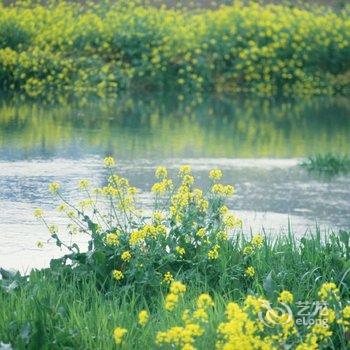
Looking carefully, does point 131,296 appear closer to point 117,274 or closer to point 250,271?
point 117,274

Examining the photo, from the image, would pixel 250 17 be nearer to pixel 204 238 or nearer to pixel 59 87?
pixel 59 87

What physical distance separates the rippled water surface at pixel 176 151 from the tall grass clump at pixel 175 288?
54.3 inches

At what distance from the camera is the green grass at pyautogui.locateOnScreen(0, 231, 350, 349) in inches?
217

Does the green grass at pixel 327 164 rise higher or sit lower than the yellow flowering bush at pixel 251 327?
lower

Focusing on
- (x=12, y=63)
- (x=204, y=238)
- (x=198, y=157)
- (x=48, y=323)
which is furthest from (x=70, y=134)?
(x=48, y=323)

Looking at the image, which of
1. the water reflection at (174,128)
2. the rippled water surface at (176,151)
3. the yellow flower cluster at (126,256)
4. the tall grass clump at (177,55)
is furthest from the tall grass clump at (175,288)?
the tall grass clump at (177,55)

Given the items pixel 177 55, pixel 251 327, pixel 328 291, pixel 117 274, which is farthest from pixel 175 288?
pixel 177 55

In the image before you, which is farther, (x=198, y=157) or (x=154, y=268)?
(x=198, y=157)

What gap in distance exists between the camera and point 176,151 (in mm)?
14289

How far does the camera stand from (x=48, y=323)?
5.68 meters

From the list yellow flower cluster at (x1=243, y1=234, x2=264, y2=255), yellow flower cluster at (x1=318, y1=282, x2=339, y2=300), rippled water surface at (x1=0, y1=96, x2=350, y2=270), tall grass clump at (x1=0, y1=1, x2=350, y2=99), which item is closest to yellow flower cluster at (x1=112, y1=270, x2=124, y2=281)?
yellow flower cluster at (x1=243, y1=234, x2=264, y2=255)

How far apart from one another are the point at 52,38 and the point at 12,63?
1462mm

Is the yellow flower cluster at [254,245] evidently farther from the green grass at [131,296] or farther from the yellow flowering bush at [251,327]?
the yellow flowering bush at [251,327]

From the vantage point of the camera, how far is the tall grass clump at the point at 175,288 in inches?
215
